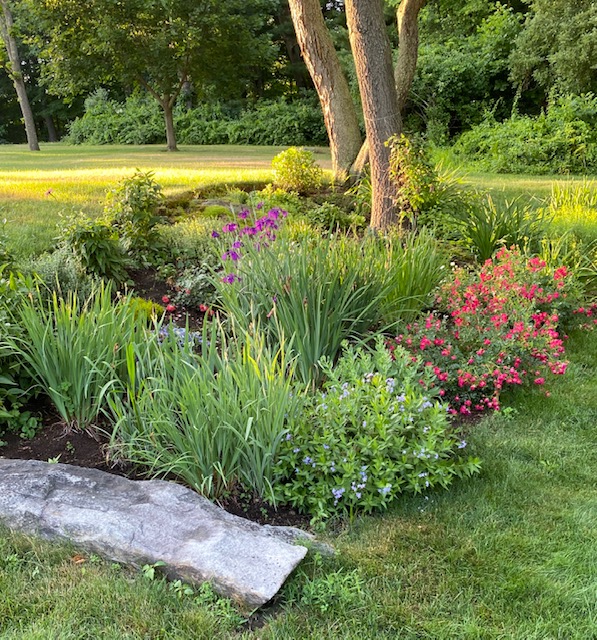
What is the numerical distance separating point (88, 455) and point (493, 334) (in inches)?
96.0

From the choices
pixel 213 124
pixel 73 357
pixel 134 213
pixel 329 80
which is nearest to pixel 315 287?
pixel 73 357

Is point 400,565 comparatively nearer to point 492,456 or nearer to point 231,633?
point 231,633

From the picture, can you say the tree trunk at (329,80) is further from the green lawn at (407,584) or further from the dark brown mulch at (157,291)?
the green lawn at (407,584)

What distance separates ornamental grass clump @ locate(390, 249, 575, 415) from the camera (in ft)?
11.2

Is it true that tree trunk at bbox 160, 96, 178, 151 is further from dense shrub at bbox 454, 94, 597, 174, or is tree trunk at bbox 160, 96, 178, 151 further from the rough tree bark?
the rough tree bark

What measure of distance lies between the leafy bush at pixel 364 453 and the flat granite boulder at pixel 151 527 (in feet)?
0.86

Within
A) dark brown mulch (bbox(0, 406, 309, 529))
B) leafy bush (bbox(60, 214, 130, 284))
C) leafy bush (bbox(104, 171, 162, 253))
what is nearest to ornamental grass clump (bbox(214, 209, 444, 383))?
dark brown mulch (bbox(0, 406, 309, 529))

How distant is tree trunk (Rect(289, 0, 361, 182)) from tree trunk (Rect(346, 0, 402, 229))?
7.97 ft

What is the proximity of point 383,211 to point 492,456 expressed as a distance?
359 centimetres

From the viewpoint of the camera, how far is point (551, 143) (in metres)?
12.0

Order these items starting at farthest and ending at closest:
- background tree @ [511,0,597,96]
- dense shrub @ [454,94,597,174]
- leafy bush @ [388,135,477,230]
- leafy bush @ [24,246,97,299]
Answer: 1. background tree @ [511,0,597,96]
2. dense shrub @ [454,94,597,174]
3. leafy bush @ [388,135,477,230]
4. leafy bush @ [24,246,97,299]

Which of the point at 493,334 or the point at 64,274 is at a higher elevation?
the point at 64,274

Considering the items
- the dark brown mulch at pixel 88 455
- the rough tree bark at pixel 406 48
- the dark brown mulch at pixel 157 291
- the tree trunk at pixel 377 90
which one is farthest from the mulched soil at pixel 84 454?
the rough tree bark at pixel 406 48

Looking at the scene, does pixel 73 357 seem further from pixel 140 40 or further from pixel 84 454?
pixel 140 40
